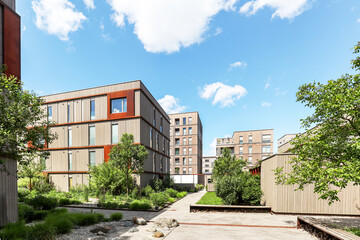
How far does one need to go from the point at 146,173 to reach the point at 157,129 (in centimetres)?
755

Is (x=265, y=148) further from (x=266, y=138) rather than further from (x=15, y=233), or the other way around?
(x=15, y=233)

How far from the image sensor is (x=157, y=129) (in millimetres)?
29094

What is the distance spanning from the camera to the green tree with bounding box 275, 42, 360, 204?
6836mm

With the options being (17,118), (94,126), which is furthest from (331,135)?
(94,126)

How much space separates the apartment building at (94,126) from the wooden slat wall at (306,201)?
14620 mm

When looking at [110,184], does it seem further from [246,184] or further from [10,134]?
[10,134]

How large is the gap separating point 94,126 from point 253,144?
44.2 m

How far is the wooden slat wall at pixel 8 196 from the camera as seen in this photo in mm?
8859

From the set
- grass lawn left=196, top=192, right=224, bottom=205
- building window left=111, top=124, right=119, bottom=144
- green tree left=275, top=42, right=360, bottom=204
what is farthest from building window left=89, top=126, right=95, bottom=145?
green tree left=275, top=42, right=360, bottom=204

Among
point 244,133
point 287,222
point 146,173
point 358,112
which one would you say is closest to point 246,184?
point 287,222

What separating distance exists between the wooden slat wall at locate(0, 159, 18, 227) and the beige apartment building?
4274 cm

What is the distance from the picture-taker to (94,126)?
2423cm

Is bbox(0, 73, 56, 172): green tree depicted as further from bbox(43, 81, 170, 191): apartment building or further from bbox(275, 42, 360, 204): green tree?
bbox(43, 81, 170, 191): apartment building

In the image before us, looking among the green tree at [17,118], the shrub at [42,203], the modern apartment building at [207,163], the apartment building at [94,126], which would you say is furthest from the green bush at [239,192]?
the modern apartment building at [207,163]
